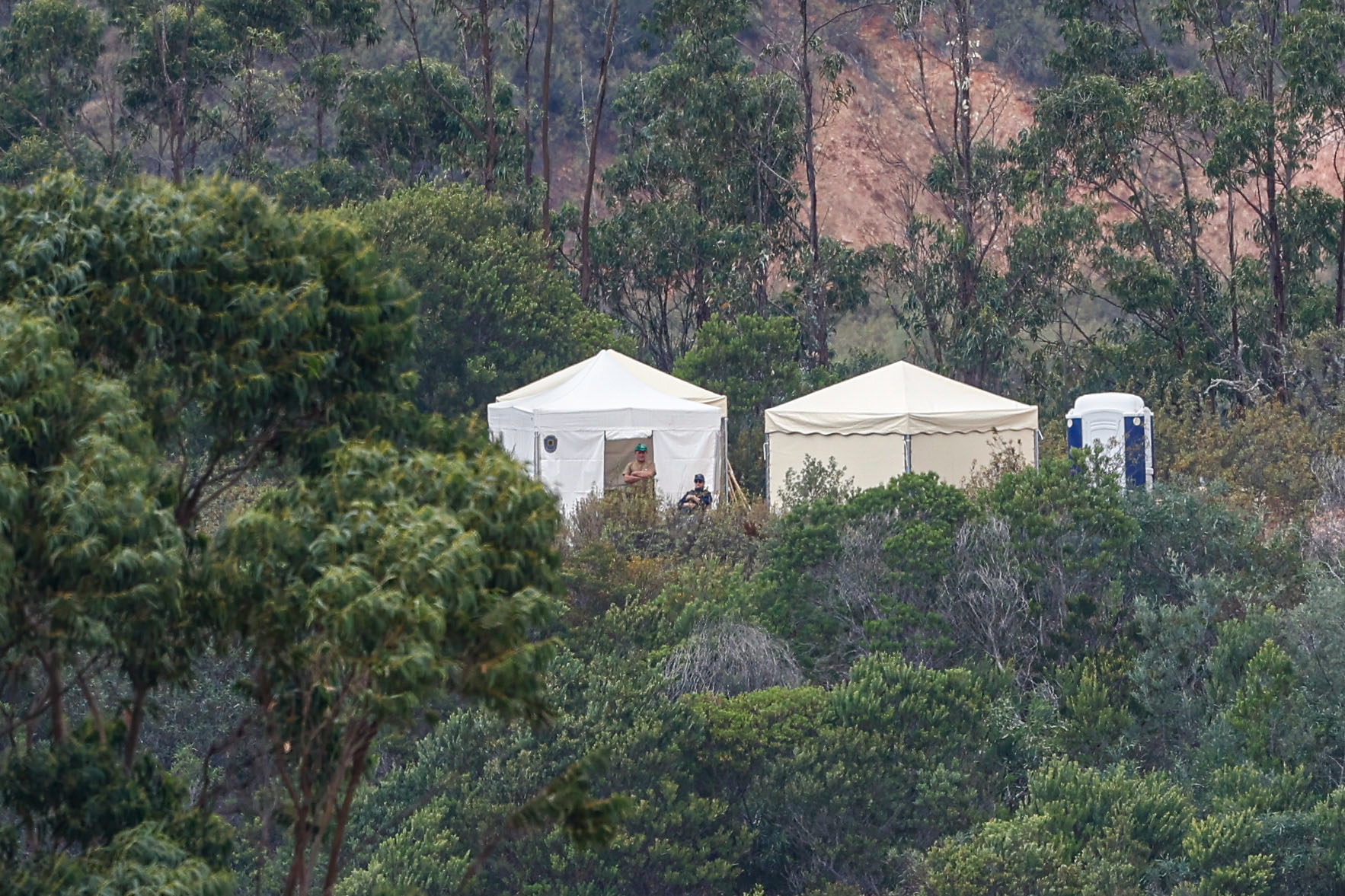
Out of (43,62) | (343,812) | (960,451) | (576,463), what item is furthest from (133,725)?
(43,62)

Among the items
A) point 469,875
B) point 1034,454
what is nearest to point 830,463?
point 1034,454

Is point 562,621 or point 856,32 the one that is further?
point 856,32


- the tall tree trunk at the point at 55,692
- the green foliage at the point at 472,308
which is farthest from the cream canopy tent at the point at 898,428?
the tall tree trunk at the point at 55,692

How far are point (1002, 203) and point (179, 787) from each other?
86.1 ft

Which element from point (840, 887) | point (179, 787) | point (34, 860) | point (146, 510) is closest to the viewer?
point (146, 510)

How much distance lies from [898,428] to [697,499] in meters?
2.62

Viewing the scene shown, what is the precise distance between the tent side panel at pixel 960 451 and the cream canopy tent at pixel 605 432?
102 inches

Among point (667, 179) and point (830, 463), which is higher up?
point (667, 179)

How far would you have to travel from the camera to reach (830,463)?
21734 millimetres

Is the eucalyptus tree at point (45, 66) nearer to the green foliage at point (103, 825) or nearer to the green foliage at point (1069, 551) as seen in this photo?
the green foliage at point (1069, 551)

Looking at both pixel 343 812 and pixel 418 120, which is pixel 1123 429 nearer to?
pixel 343 812

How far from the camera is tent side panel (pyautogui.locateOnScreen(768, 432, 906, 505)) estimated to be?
21.8 m

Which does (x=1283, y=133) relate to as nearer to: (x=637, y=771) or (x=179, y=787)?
(x=637, y=771)

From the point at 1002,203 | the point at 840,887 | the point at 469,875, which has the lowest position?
the point at 840,887
